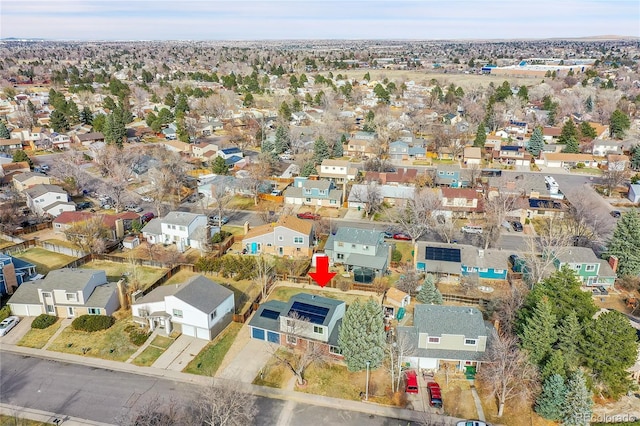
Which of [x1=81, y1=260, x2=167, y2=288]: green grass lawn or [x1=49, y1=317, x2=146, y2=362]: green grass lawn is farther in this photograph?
[x1=81, y1=260, x2=167, y2=288]: green grass lawn

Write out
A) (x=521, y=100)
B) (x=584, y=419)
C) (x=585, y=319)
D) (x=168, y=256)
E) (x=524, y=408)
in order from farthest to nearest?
1. (x=521, y=100)
2. (x=168, y=256)
3. (x=585, y=319)
4. (x=524, y=408)
5. (x=584, y=419)

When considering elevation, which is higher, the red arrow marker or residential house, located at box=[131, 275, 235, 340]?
residential house, located at box=[131, 275, 235, 340]

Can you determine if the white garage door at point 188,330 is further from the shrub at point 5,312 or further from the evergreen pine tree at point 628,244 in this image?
the evergreen pine tree at point 628,244

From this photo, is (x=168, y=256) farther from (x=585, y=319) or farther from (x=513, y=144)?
(x=513, y=144)

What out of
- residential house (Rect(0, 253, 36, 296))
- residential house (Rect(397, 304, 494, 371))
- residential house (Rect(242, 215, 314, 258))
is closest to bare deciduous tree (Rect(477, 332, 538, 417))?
residential house (Rect(397, 304, 494, 371))

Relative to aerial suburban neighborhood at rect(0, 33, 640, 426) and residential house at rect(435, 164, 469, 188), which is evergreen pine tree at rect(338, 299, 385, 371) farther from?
residential house at rect(435, 164, 469, 188)

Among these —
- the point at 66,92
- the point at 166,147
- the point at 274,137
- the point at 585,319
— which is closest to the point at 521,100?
the point at 274,137

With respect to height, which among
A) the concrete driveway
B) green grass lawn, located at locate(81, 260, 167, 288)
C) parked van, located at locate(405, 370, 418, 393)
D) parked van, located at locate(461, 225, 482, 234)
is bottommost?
the concrete driveway
